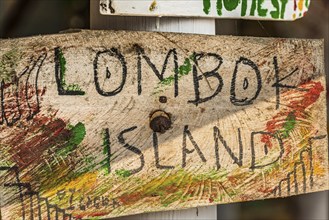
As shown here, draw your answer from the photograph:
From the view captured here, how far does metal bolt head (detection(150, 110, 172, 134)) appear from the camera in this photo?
136 cm

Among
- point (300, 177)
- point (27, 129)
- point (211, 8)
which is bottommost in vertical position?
point (300, 177)

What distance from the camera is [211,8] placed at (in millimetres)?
1422

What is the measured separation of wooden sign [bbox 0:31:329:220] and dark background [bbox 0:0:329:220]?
0.44 m

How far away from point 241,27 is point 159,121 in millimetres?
1042

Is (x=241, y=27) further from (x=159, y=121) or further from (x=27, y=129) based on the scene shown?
(x=27, y=129)

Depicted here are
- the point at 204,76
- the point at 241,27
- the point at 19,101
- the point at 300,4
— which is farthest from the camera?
the point at 241,27

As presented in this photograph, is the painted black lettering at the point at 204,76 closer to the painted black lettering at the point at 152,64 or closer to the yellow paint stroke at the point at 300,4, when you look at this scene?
the painted black lettering at the point at 152,64

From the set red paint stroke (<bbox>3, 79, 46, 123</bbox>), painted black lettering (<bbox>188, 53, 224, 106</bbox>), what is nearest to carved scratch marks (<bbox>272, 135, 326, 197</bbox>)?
painted black lettering (<bbox>188, 53, 224, 106</bbox>)

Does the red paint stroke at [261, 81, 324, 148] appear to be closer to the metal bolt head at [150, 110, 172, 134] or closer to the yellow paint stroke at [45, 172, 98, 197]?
the metal bolt head at [150, 110, 172, 134]

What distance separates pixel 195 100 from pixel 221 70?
81 mm

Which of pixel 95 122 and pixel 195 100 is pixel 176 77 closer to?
pixel 195 100

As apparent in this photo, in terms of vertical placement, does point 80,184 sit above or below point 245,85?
below

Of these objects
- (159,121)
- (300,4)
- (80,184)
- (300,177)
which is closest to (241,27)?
(300,4)

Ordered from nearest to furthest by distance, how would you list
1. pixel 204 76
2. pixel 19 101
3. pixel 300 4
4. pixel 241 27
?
pixel 19 101, pixel 204 76, pixel 300 4, pixel 241 27
